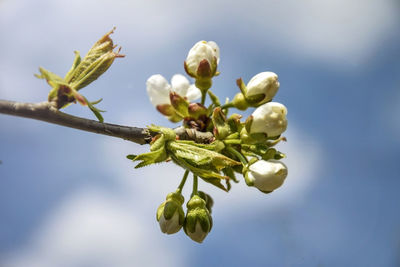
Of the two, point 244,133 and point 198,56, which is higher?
point 198,56

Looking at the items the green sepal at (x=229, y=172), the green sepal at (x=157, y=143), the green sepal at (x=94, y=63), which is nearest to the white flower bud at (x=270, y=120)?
the green sepal at (x=229, y=172)

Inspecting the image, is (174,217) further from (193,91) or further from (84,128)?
(193,91)

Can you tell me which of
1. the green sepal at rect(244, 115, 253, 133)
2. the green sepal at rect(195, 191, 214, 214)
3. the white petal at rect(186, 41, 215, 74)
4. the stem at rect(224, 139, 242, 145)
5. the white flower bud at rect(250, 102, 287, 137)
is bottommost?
the green sepal at rect(195, 191, 214, 214)

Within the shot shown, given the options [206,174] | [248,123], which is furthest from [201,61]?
[206,174]

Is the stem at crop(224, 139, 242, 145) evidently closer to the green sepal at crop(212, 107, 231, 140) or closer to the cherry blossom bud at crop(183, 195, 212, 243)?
the green sepal at crop(212, 107, 231, 140)

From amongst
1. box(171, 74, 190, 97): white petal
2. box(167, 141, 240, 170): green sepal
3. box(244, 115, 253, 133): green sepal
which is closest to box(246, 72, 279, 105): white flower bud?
box(244, 115, 253, 133): green sepal

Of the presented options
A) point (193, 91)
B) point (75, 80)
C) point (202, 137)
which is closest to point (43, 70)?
point (75, 80)

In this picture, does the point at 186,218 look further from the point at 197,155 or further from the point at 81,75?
the point at 81,75
